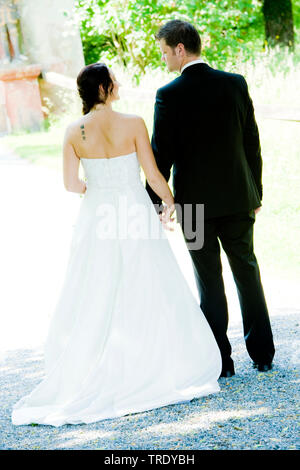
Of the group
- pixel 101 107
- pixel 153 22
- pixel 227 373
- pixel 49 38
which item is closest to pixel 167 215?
pixel 101 107

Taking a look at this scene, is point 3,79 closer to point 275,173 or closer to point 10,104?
point 10,104

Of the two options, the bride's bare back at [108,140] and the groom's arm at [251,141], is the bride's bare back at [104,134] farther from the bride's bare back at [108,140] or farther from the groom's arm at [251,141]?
the groom's arm at [251,141]

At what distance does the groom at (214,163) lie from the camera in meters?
3.75

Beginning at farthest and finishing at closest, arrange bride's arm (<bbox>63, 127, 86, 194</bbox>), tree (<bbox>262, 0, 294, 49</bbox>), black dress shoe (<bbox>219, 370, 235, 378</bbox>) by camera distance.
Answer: tree (<bbox>262, 0, 294, 49</bbox>)
black dress shoe (<bbox>219, 370, 235, 378</bbox>)
bride's arm (<bbox>63, 127, 86, 194</bbox>)

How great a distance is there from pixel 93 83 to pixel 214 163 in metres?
0.78

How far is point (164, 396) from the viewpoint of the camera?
3760 millimetres

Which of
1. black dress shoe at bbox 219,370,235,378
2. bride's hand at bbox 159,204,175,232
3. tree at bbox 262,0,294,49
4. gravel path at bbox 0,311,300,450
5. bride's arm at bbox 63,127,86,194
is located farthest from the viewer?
tree at bbox 262,0,294,49

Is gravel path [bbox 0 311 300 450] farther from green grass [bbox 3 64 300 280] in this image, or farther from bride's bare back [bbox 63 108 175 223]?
green grass [bbox 3 64 300 280]

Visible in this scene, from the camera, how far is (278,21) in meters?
17.0

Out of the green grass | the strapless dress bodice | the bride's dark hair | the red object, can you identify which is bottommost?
the red object

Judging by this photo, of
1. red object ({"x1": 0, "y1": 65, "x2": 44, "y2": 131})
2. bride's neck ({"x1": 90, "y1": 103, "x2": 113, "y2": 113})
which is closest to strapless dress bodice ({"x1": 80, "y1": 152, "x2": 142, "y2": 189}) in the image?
bride's neck ({"x1": 90, "y1": 103, "x2": 113, "y2": 113})

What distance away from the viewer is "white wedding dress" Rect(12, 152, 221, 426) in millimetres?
3781

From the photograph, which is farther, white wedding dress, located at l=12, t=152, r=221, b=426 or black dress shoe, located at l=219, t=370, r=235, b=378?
black dress shoe, located at l=219, t=370, r=235, b=378

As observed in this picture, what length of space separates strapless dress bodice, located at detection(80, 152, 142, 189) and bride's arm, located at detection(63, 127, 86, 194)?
57mm
